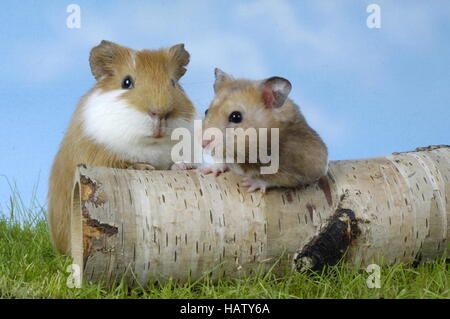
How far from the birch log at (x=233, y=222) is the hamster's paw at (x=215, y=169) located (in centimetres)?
6

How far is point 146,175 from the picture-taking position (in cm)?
517

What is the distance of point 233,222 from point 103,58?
6.56ft

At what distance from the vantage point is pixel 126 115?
5363 millimetres

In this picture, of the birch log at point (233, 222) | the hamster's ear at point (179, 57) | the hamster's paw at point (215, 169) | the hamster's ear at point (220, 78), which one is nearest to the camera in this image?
the birch log at point (233, 222)

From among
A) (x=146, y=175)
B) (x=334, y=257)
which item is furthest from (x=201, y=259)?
→ (x=334, y=257)

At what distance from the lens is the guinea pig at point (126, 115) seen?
5367 mm

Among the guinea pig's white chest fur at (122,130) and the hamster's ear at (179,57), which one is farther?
the hamster's ear at (179,57)

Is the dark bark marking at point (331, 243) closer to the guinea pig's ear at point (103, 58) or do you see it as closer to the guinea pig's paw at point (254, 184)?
the guinea pig's paw at point (254, 184)

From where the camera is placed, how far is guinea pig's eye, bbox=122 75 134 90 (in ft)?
18.2

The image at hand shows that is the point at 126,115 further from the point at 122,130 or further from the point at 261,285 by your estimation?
the point at 261,285

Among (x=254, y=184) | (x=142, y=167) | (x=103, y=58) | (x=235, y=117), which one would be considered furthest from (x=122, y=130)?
(x=254, y=184)

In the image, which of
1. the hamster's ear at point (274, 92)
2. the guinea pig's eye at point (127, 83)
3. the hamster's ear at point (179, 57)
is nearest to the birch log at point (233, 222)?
the hamster's ear at point (274, 92)

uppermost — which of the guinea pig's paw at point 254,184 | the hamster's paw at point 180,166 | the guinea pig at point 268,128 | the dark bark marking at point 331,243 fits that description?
the guinea pig at point 268,128
